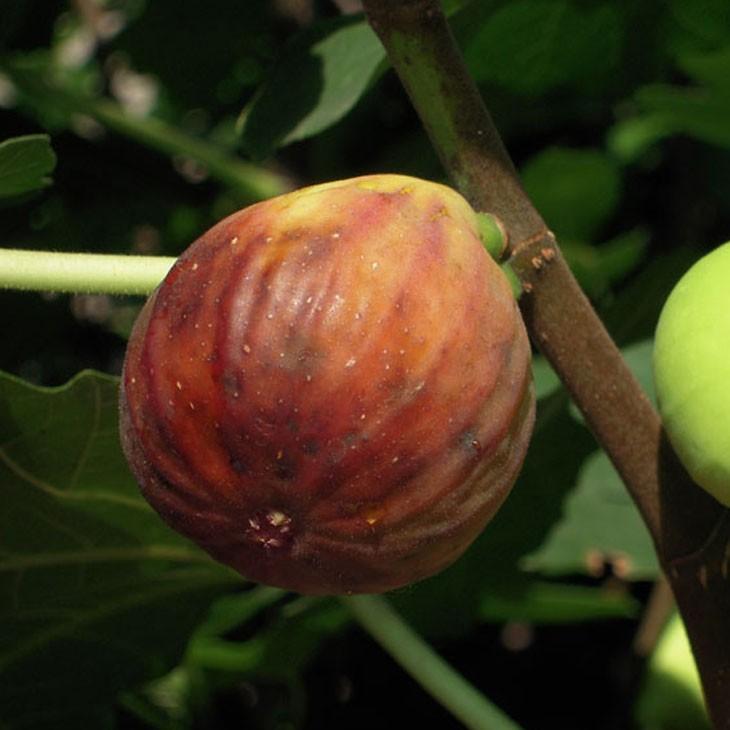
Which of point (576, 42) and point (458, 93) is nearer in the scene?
point (458, 93)

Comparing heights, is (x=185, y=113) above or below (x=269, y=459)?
below

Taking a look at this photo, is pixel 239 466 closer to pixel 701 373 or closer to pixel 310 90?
pixel 701 373

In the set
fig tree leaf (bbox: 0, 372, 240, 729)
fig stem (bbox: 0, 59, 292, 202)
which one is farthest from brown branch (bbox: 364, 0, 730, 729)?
fig stem (bbox: 0, 59, 292, 202)

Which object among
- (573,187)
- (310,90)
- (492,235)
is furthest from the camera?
(573,187)

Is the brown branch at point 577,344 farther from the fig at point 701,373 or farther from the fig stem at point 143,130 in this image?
the fig stem at point 143,130

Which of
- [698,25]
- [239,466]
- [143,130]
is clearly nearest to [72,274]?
[239,466]

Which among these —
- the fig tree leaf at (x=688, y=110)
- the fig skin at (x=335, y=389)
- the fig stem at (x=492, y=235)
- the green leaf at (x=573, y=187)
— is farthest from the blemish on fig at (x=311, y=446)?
the green leaf at (x=573, y=187)

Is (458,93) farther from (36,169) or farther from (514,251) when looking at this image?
(36,169)

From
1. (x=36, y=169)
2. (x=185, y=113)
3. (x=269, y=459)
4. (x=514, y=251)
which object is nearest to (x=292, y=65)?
(x=36, y=169)
